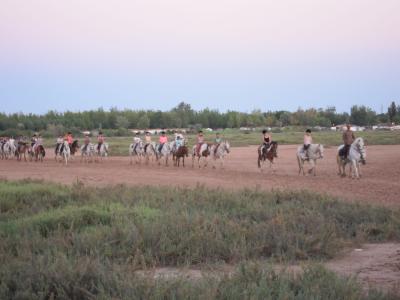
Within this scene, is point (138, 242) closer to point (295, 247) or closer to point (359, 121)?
point (295, 247)

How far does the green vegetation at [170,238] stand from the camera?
6.56 m

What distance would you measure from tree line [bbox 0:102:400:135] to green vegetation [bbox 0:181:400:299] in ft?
377

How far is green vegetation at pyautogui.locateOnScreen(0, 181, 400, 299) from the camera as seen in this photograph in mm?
6559

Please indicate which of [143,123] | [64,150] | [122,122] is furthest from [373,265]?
[143,123]

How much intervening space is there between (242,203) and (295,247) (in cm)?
436

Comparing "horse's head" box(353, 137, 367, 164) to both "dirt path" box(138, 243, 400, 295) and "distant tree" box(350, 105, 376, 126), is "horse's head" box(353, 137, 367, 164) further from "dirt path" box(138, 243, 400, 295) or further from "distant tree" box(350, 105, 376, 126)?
"distant tree" box(350, 105, 376, 126)

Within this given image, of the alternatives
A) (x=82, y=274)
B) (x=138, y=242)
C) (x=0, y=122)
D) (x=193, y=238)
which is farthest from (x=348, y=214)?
(x=0, y=122)

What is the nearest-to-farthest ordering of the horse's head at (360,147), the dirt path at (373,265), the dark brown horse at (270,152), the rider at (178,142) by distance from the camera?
the dirt path at (373,265), the horse's head at (360,147), the dark brown horse at (270,152), the rider at (178,142)

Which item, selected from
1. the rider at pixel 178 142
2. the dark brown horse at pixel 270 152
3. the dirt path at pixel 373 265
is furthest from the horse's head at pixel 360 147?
the rider at pixel 178 142

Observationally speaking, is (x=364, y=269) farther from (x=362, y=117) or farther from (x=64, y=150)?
(x=362, y=117)

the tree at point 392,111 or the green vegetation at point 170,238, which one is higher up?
the tree at point 392,111

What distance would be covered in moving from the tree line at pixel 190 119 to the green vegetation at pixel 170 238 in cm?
11493

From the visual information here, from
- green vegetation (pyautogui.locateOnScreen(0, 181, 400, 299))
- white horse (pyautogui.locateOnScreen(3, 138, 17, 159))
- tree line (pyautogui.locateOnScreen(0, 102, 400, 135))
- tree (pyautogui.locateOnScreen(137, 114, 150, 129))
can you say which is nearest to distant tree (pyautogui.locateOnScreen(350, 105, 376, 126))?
tree line (pyautogui.locateOnScreen(0, 102, 400, 135))

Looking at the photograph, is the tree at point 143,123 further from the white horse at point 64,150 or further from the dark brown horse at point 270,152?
the dark brown horse at point 270,152
